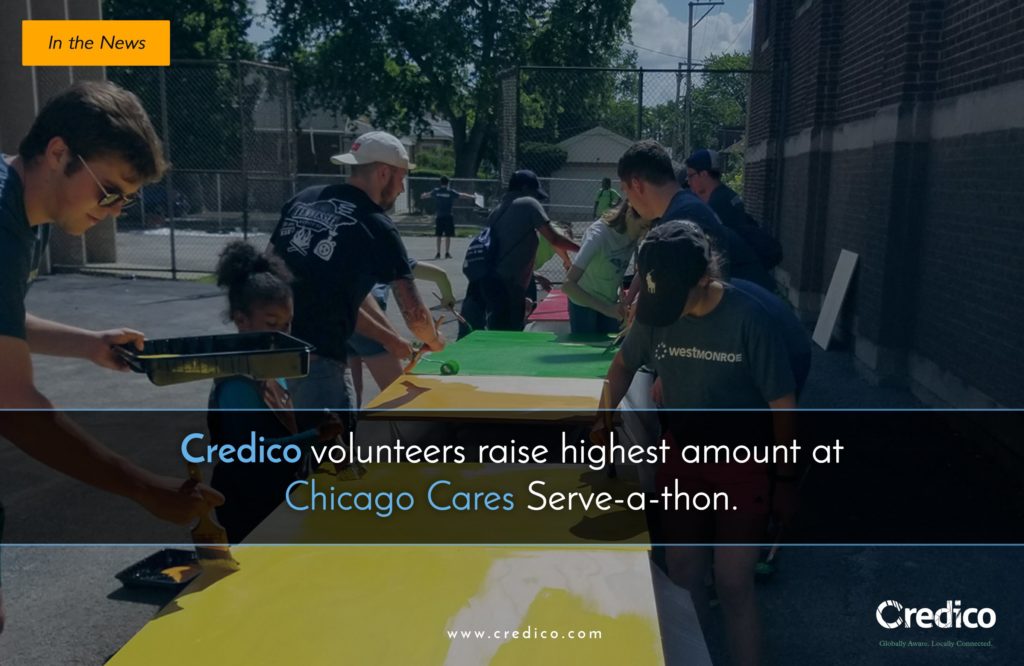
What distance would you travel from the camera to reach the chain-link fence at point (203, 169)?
16.7 m

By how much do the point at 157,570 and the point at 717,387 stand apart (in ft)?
9.86

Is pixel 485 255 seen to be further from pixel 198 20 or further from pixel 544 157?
pixel 198 20

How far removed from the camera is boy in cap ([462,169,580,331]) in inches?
268

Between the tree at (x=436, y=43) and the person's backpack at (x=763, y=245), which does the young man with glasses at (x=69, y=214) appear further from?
the tree at (x=436, y=43)

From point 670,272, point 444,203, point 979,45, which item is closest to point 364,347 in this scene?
point 670,272

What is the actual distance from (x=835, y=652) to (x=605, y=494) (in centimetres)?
160

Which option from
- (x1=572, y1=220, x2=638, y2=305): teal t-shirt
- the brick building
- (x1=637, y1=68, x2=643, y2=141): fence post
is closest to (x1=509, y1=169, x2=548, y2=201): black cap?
(x1=572, y1=220, x2=638, y2=305): teal t-shirt

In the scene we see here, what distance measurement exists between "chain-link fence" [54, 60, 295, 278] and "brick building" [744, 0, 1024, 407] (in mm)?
8193

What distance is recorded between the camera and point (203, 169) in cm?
2538

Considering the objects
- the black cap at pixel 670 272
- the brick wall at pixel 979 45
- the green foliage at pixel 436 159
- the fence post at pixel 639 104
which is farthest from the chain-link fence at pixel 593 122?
the green foliage at pixel 436 159

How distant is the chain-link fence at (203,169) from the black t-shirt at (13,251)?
12.3 metres

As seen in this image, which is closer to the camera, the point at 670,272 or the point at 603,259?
the point at 670,272

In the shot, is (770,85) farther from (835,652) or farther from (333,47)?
(333,47)

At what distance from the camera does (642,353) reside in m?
3.44
